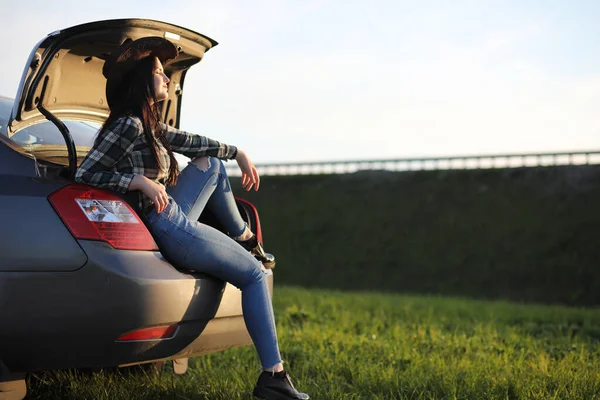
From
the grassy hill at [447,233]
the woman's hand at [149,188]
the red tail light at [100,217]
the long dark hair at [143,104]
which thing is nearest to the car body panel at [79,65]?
the long dark hair at [143,104]

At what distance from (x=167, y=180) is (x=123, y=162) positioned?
0.28 meters

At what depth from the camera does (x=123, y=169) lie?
3.30 metres

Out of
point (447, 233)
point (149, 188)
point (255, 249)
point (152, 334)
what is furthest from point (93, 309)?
point (447, 233)

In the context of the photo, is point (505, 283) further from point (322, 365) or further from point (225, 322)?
point (225, 322)

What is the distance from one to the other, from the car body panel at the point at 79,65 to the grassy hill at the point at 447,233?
824 centimetres

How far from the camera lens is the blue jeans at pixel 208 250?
3.24m

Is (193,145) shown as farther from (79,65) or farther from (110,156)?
(79,65)

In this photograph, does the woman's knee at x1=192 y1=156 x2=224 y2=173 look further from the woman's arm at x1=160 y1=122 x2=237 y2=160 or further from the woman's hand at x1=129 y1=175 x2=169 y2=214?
the woman's hand at x1=129 y1=175 x2=169 y2=214

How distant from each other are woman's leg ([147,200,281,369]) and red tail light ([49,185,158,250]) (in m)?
0.11

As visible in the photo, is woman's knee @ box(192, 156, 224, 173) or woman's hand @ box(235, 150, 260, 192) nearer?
woman's knee @ box(192, 156, 224, 173)

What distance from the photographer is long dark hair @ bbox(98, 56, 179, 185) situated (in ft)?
11.1

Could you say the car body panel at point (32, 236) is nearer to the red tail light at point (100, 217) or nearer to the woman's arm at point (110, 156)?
the red tail light at point (100, 217)

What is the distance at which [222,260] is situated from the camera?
328 centimetres

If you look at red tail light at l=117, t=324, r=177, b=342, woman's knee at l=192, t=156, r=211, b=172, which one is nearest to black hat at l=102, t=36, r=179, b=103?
woman's knee at l=192, t=156, r=211, b=172
